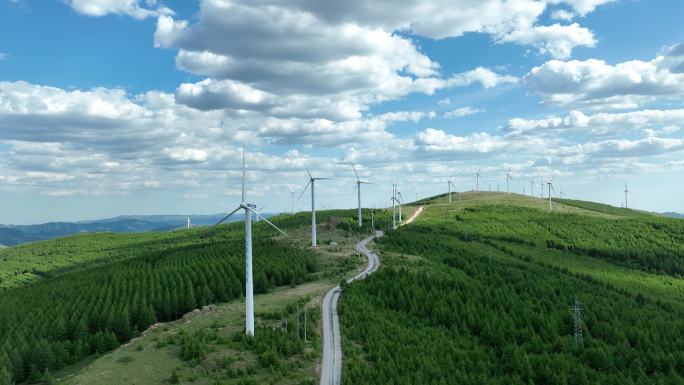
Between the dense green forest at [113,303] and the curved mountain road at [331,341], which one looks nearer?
the curved mountain road at [331,341]

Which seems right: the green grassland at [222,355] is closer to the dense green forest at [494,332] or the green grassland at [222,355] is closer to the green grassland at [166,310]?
the green grassland at [166,310]

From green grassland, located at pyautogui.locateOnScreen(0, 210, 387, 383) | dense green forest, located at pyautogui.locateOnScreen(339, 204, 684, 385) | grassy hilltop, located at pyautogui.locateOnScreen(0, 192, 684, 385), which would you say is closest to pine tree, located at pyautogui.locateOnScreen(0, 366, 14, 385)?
grassy hilltop, located at pyautogui.locateOnScreen(0, 192, 684, 385)

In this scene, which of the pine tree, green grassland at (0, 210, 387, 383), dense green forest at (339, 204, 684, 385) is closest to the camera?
dense green forest at (339, 204, 684, 385)

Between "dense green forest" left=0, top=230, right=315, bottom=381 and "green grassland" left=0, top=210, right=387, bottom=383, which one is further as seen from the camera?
"dense green forest" left=0, top=230, right=315, bottom=381

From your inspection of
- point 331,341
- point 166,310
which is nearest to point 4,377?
point 166,310

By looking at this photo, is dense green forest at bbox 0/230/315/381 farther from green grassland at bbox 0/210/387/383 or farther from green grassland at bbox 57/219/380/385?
green grassland at bbox 57/219/380/385

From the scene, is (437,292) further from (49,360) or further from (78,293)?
(78,293)

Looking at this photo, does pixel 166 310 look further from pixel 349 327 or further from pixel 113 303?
pixel 349 327

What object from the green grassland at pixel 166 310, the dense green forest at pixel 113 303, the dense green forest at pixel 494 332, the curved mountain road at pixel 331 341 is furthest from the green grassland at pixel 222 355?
the dense green forest at pixel 113 303
